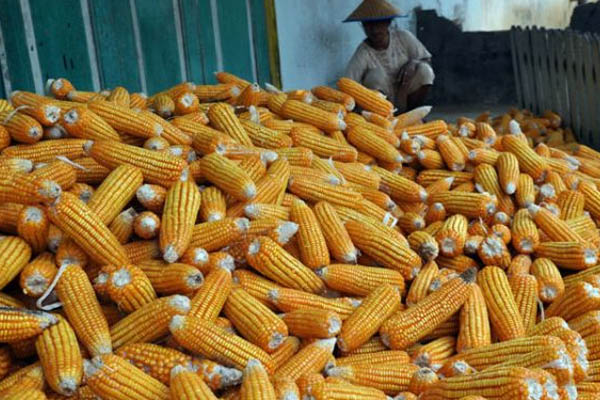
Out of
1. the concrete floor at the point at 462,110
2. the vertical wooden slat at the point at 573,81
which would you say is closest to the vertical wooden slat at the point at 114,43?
the vertical wooden slat at the point at 573,81

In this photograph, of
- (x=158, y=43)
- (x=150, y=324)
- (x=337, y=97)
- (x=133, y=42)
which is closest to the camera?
(x=150, y=324)

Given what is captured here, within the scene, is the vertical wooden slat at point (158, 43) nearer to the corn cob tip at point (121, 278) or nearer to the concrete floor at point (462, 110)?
the corn cob tip at point (121, 278)

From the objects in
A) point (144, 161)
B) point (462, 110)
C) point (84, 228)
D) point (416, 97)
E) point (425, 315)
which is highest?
point (144, 161)

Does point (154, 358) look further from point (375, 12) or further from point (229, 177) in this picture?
point (375, 12)

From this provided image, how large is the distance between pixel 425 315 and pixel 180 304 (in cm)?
96

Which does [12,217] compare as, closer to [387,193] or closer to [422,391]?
[422,391]

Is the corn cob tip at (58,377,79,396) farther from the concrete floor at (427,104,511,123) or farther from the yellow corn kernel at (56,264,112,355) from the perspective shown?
the concrete floor at (427,104,511,123)

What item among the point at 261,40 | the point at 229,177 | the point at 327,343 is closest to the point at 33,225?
the point at 229,177

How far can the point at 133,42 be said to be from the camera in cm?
580

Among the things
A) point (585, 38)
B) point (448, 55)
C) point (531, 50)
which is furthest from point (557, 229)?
point (448, 55)

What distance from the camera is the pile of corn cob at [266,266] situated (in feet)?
6.78

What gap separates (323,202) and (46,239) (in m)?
1.20

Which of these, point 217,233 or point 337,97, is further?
point 337,97

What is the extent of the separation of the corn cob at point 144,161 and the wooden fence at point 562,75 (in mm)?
5805
